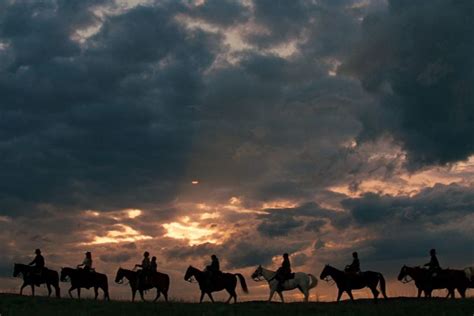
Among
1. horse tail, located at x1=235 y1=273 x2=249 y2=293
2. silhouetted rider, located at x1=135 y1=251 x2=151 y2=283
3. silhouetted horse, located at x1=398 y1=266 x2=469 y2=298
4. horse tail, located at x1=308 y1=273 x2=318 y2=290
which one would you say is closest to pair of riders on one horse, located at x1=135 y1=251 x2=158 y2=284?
silhouetted rider, located at x1=135 y1=251 x2=151 y2=283

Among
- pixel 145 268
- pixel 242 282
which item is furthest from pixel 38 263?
pixel 242 282

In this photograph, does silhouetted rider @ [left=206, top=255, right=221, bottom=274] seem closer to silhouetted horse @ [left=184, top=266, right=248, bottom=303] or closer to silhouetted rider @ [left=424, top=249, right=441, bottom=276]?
silhouetted horse @ [left=184, top=266, right=248, bottom=303]

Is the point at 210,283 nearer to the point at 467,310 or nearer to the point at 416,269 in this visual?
the point at 416,269

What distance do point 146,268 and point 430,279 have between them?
58.6ft

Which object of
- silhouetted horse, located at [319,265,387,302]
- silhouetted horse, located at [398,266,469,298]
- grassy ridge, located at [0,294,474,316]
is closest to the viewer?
grassy ridge, located at [0,294,474,316]

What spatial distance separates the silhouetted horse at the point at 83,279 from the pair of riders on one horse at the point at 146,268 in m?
2.52

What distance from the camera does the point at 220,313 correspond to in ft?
102

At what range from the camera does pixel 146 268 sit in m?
43.6

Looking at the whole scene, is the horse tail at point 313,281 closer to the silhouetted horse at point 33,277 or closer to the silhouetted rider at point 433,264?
the silhouetted rider at point 433,264

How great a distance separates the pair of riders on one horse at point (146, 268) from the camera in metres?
43.5

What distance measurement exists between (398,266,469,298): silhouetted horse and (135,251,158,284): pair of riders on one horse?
15.5 m

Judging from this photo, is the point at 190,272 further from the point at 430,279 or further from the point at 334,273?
the point at 430,279

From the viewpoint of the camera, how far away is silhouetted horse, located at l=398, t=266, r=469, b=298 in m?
42.4

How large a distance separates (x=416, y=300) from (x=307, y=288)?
716 cm
